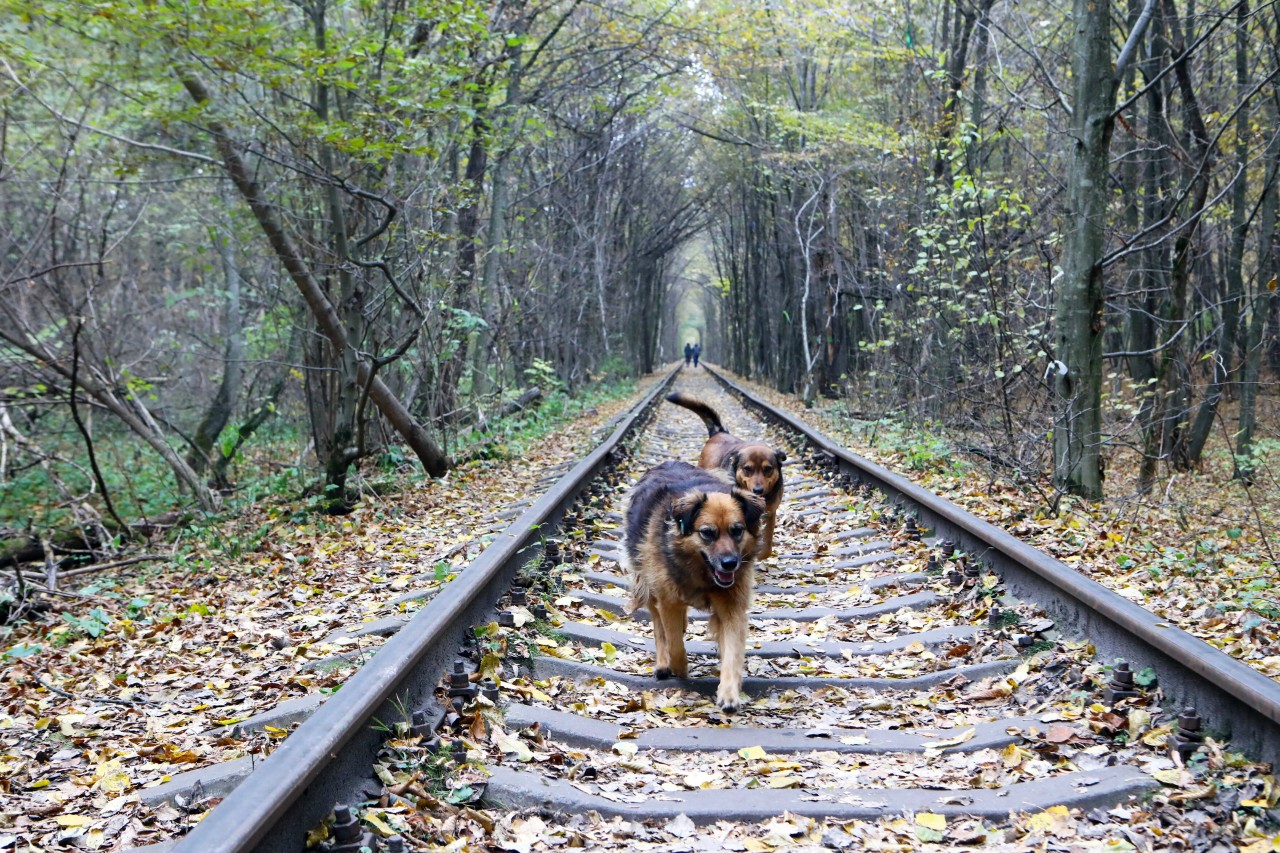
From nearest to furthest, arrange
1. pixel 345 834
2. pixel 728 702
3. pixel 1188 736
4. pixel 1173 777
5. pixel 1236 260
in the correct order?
pixel 345 834 → pixel 1173 777 → pixel 1188 736 → pixel 728 702 → pixel 1236 260

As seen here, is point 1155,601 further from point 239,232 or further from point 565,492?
point 239,232

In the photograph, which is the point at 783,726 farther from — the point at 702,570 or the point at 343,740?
the point at 343,740

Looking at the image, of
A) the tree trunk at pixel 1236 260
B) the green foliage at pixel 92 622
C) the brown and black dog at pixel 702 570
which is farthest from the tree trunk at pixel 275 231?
the tree trunk at pixel 1236 260

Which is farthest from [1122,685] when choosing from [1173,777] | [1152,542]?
[1152,542]

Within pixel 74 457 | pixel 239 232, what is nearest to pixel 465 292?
pixel 239 232

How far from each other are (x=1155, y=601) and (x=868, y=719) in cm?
201

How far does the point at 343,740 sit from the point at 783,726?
2.02 metres

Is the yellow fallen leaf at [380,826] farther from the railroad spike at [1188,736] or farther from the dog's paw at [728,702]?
the railroad spike at [1188,736]

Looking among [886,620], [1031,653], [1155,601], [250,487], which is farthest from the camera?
[250,487]

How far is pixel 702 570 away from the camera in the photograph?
480 cm

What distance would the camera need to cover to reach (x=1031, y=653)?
5.02m

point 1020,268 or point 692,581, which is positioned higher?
point 1020,268

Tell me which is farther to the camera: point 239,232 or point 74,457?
point 74,457

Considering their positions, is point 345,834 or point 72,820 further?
point 72,820
